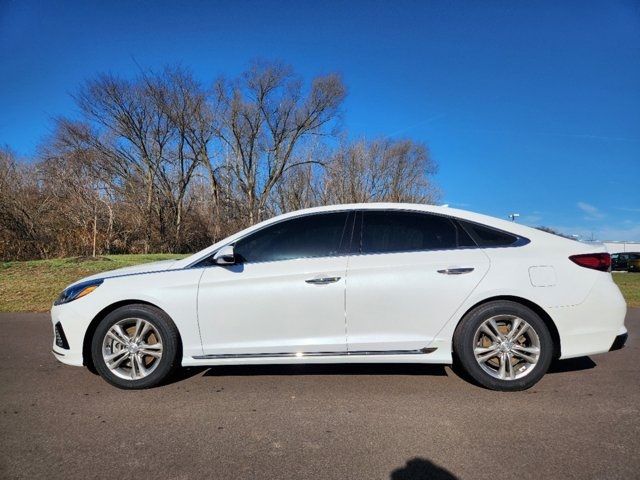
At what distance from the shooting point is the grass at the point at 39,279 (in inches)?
338

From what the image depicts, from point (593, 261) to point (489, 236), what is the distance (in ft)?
2.98

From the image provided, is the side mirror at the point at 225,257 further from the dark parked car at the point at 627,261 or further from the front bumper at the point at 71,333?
the dark parked car at the point at 627,261

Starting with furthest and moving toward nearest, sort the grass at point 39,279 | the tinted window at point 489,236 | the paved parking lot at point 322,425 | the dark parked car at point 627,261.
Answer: the dark parked car at point 627,261
the grass at point 39,279
the tinted window at point 489,236
the paved parking lot at point 322,425

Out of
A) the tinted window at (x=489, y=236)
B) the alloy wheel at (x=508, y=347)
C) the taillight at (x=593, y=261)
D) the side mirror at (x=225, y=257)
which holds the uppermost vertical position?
the tinted window at (x=489, y=236)

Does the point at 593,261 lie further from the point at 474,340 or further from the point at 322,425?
the point at 322,425

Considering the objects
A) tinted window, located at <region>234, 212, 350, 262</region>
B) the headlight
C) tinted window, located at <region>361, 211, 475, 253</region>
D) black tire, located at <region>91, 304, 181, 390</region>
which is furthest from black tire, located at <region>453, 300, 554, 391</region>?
the headlight

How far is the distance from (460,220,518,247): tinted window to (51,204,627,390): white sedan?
0.9 inches

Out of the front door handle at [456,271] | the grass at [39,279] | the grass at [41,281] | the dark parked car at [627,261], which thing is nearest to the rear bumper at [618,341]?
the front door handle at [456,271]

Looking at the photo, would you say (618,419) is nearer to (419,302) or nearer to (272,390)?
(419,302)

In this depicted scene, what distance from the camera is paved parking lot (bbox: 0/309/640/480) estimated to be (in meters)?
2.55

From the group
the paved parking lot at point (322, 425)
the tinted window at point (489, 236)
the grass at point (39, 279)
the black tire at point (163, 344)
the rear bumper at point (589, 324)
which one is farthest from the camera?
the grass at point (39, 279)

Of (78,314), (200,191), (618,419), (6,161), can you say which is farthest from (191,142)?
(618,419)

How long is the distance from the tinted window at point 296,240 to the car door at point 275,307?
0.08 metres

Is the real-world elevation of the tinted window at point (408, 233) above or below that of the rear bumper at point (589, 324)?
above
